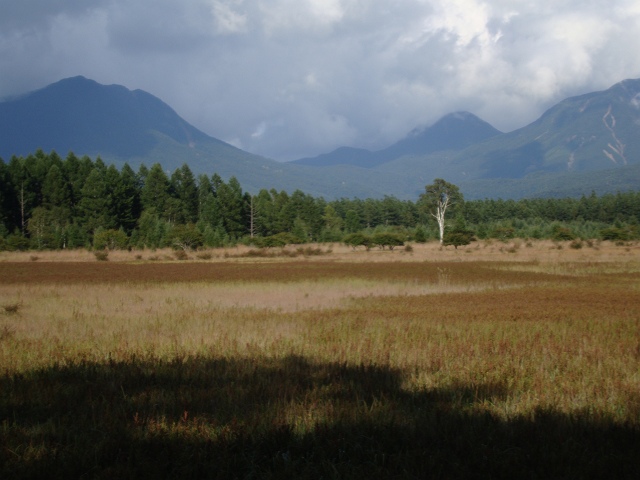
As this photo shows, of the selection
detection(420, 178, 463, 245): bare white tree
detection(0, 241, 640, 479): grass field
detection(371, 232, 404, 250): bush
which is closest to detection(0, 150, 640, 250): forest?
detection(420, 178, 463, 245): bare white tree

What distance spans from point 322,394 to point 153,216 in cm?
7604

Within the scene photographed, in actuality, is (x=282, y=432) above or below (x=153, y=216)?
below

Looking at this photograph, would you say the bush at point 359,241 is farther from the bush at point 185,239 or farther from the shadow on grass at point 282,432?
the shadow on grass at point 282,432

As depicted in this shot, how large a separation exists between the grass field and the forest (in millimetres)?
55528

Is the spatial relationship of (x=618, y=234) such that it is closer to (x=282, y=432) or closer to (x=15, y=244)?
(x=282, y=432)

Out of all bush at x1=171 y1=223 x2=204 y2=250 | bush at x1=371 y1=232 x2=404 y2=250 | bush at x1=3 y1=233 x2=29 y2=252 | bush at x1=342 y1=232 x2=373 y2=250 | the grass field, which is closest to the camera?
the grass field

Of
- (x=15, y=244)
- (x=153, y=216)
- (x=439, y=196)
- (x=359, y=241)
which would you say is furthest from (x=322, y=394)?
(x=439, y=196)

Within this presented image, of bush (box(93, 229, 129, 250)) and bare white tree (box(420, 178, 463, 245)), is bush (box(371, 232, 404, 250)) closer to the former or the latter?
bare white tree (box(420, 178, 463, 245))

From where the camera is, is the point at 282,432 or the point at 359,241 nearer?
the point at 282,432

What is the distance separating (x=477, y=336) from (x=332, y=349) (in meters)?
3.21

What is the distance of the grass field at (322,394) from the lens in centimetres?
443

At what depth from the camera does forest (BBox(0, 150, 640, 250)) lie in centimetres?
6638

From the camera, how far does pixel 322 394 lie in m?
6.32

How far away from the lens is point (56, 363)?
25.3 ft
